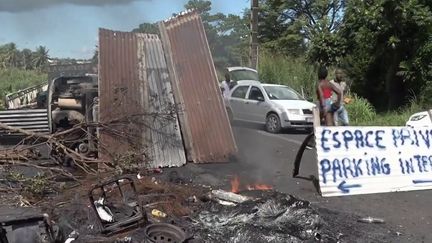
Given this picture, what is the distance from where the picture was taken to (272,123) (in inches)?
711

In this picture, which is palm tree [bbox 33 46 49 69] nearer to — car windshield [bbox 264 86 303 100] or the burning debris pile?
car windshield [bbox 264 86 303 100]

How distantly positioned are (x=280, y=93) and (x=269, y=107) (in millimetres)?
1238

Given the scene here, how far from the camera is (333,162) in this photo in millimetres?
8883

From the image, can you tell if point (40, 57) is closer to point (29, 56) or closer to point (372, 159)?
point (29, 56)

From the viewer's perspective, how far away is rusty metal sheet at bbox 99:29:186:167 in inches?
404

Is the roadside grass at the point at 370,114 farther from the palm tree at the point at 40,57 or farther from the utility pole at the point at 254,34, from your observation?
the palm tree at the point at 40,57

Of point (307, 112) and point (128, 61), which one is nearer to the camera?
point (128, 61)

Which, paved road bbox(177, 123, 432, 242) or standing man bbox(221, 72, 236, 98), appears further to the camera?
standing man bbox(221, 72, 236, 98)

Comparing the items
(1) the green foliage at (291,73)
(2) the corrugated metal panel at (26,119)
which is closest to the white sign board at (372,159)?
(2) the corrugated metal panel at (26,119)

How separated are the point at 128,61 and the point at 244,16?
3965 centimetres

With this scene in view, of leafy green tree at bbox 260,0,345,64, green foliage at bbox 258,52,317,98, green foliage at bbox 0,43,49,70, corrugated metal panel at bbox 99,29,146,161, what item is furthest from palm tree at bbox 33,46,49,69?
corrugated metal panel at bbox 99,29,146,161

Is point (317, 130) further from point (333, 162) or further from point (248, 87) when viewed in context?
point (248, 87)

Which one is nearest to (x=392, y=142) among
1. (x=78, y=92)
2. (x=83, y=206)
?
(x=83, y=206)

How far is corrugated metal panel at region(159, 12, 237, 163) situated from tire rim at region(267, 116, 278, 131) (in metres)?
6.50
